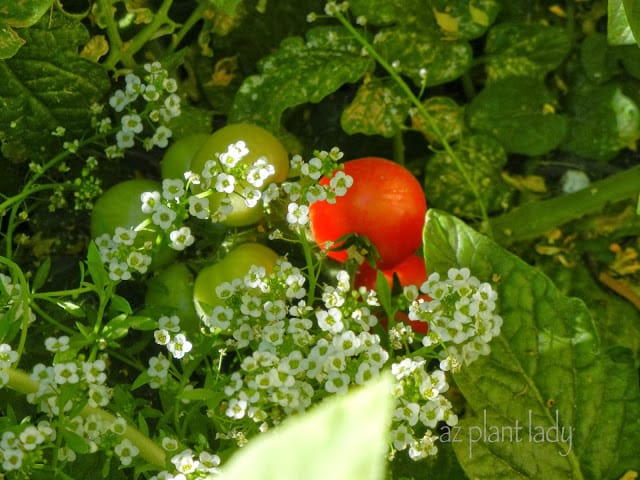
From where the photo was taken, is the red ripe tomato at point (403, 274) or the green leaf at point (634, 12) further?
the red ripe tomato at point (403, 274)

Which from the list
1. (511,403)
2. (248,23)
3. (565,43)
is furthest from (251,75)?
(511,403)

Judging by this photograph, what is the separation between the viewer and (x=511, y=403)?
0.85 meters

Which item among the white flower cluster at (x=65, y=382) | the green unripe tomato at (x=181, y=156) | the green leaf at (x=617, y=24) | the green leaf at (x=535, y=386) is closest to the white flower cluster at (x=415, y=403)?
the green leaf at (x=535, y=386)

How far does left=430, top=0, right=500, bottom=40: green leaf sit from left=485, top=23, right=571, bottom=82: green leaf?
0.11 feet

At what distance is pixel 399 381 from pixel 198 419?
20cm

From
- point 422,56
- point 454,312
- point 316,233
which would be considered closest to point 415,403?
point 454,312

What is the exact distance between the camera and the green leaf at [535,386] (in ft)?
2.73

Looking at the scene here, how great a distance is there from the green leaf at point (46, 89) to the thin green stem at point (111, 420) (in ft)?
0.97

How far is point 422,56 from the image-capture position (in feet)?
3.43

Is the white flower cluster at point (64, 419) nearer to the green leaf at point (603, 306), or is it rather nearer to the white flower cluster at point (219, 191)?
the white flower cluster at point (219, 191)

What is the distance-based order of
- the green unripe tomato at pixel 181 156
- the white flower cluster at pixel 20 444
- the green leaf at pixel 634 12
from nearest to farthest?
the white flower cluster at pixel 20 444 → the green leaf at pixel 634 12 → the green unripe tomato at pixel 181 156

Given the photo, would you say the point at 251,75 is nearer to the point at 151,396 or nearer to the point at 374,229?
the point at 374,229

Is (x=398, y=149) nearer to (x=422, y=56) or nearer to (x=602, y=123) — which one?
(x=422, y=56)

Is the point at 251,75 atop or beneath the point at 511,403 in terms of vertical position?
atop
